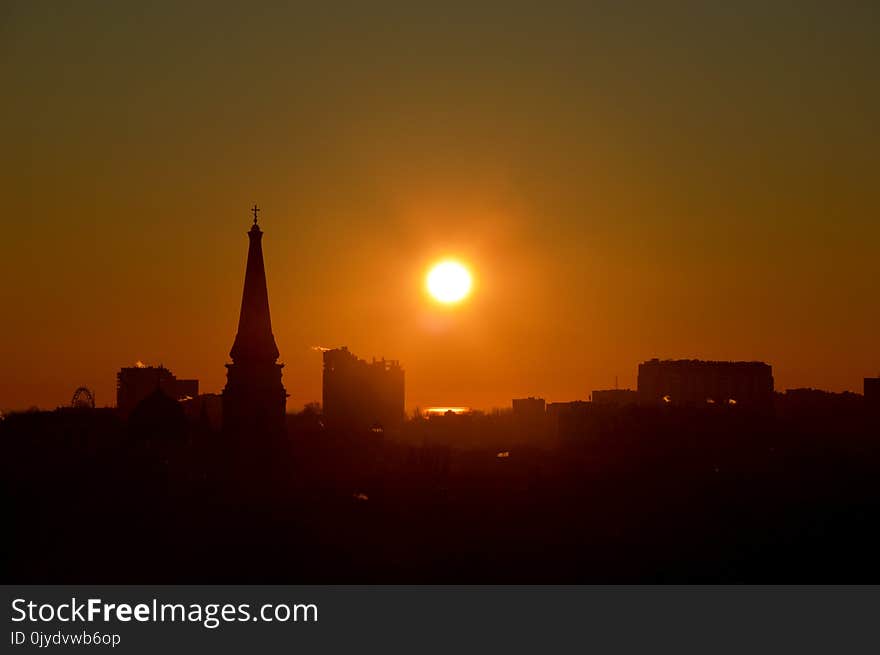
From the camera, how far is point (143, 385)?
18775 centimetres

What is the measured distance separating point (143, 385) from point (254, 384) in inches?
2786

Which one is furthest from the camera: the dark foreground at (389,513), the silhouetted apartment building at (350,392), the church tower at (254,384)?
the silhouetted apartment building at (350,392)

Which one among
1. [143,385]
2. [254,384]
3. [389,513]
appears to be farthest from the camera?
[143,385]

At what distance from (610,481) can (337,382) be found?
6035 centimetres

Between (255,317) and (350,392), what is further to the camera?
(350,392)

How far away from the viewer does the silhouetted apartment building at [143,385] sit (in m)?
185

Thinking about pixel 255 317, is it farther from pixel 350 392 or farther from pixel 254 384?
pixel 350 392

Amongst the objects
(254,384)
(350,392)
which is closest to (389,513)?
(254,384)

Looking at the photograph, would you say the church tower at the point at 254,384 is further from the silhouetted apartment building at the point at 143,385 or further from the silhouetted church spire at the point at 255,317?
the silhouetted apartment building at the point at 143,385

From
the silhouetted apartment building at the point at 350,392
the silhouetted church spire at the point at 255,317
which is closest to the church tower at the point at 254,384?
the silhouetted church spire at the point at 255,317

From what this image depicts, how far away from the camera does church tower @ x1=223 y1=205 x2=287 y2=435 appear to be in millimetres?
119688

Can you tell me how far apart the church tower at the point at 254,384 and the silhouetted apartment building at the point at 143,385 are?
202 ft

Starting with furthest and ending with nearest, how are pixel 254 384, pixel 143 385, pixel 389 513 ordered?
pixel 143 385 → pixel 254 384 → pixel 389 513
